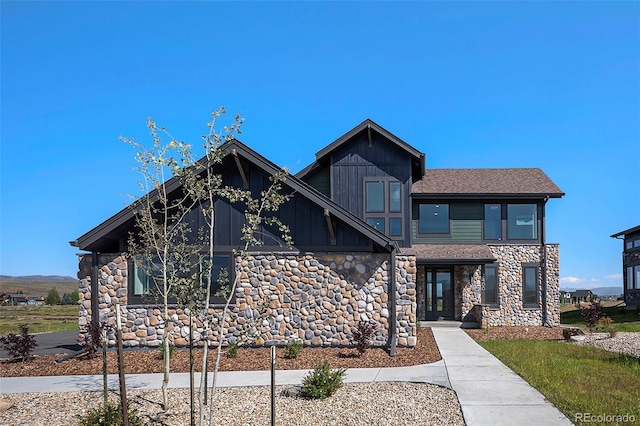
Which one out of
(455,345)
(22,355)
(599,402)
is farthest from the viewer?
(455,345)

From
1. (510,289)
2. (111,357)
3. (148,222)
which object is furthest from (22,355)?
(510,289)

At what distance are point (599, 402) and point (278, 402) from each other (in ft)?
15.7

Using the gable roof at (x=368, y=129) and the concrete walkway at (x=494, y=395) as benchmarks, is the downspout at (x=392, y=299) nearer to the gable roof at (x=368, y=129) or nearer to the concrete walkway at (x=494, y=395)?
the concrete walkway at (x=494, y=395)

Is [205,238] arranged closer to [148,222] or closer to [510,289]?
[148,222]

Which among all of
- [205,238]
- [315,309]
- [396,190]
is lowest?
[315,309]

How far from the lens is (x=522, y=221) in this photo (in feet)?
78.5

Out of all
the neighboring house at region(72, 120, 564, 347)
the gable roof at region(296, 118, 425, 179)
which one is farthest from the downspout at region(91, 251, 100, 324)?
the gable roof at region(296, 118, 425, 179)

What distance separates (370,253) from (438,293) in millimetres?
10285

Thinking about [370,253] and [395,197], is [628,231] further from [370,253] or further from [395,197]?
[370,253]

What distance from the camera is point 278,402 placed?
8758 mm

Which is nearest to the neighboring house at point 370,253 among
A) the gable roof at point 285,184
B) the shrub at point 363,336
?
the gable roof at point 285,184

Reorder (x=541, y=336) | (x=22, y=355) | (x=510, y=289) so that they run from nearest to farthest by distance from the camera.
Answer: (x=22, y=355), (x=541, y=336), (x=510, y=289)

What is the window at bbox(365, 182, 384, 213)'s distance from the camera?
814 inches

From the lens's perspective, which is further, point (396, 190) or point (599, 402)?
point (396, 190)
